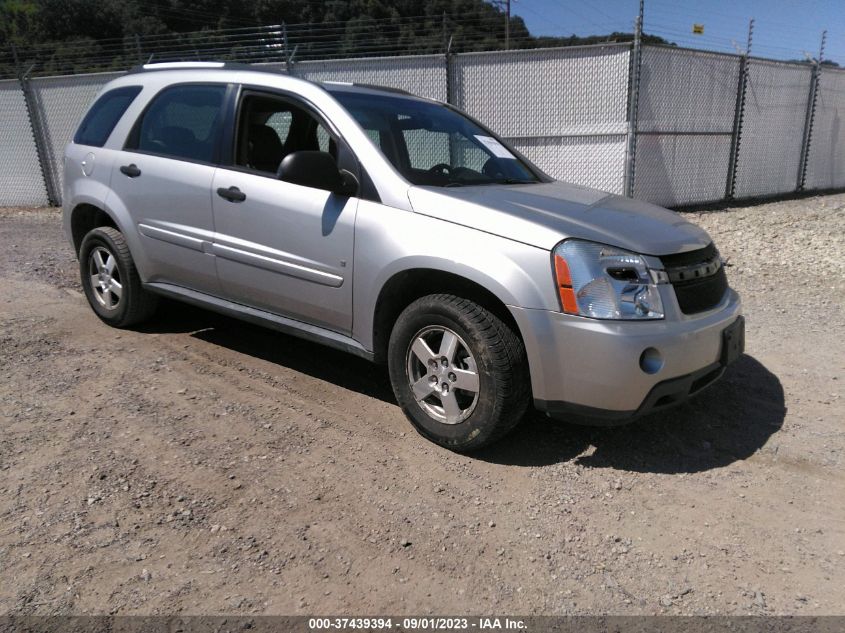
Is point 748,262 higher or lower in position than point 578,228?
lower

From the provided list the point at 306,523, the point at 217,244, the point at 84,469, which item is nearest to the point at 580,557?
the point at 306,523

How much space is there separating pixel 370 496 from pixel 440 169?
191 centimetres

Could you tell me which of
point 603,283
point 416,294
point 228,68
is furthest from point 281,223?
point 603,283

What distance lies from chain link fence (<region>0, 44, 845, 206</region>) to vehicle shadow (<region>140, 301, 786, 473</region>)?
19.6 feet

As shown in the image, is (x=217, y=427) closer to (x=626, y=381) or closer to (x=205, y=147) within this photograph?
(x=205, y=147)

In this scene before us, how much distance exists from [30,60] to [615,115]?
10.6 m

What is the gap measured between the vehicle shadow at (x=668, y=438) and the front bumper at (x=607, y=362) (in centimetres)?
39

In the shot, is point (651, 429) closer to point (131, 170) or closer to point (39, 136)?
point (131, 170)

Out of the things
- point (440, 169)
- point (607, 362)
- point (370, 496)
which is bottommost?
point (370, 496)

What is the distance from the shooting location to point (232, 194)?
4.03 meters

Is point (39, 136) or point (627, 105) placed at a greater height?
point (627, 105)

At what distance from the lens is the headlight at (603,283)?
2.95 meters

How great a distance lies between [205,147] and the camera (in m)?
4.29

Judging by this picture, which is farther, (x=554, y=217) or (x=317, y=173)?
(x=317, y=173)
